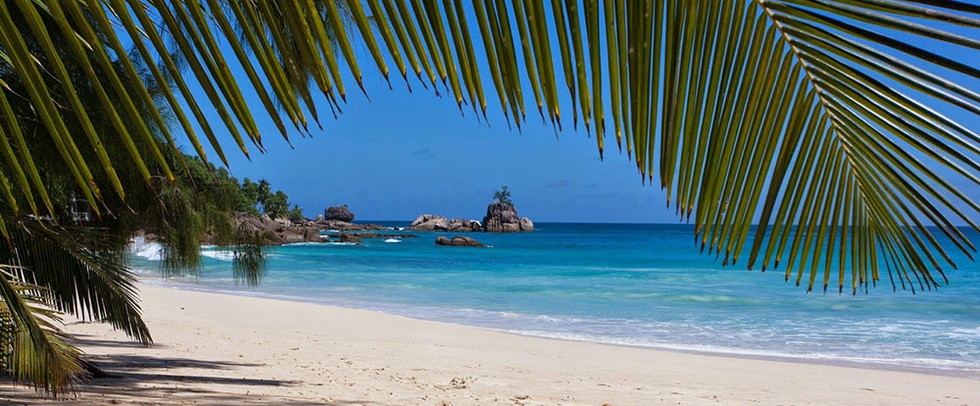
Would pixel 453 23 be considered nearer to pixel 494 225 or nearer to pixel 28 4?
pixel 28 4

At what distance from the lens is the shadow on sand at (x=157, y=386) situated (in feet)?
17.7

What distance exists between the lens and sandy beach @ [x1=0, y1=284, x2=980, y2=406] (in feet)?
21.6

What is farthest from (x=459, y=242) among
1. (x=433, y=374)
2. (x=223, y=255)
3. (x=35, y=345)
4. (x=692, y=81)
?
(x=692, y=81)

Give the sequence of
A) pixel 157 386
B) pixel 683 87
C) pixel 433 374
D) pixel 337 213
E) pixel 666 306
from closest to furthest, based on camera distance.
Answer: pixel 683 87
pixel 157 386
pixel 433 374
pixel 666 306
pixel 337 213

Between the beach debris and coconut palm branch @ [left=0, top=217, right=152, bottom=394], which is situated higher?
coconut palm branch @ [left=0, top=217, right=152, bottom=394]

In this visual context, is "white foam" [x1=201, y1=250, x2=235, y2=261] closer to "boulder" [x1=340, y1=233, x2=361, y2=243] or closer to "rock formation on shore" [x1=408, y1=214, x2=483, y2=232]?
"boulder" [x1=340, y1=233, x2=361, y2=243]

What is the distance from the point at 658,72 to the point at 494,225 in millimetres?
93784

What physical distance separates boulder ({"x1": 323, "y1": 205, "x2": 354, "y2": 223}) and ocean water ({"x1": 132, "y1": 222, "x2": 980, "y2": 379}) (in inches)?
2780

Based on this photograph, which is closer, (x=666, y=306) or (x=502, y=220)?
(x=666, y=306)

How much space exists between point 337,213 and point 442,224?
644 inches

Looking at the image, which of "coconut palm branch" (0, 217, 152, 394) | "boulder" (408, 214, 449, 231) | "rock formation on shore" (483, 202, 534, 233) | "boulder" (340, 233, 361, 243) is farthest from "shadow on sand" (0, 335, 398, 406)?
"boulder" (408, 214, 449, 231)

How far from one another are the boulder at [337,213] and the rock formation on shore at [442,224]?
10958 mm

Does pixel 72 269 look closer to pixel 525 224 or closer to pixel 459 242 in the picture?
pixel 459 242

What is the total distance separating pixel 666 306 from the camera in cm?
2036
